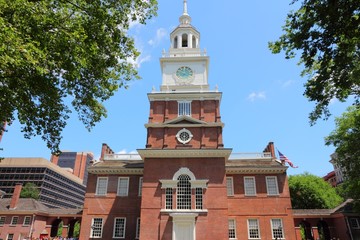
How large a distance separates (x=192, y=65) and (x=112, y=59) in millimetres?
17012

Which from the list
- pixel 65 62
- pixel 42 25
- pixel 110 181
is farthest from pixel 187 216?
pixel 42 25

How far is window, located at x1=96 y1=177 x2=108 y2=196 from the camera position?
93.8 ft

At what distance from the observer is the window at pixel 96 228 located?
26.8 meters

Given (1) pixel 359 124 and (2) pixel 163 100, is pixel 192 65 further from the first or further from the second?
(1) pixel 359 124

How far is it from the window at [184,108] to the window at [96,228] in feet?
44.5

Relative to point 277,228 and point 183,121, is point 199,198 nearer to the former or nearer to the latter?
point 183,121

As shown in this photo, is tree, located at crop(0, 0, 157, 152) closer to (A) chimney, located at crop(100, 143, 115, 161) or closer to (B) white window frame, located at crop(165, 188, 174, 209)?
(B) white window frame, located at crop(165, 188, 174, 209)

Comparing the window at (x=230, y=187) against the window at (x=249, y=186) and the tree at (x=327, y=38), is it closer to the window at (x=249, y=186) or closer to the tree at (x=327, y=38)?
the window at (x=249, y=186)

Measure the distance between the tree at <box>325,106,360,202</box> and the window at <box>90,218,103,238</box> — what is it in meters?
24.2

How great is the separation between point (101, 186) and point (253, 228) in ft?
53.0

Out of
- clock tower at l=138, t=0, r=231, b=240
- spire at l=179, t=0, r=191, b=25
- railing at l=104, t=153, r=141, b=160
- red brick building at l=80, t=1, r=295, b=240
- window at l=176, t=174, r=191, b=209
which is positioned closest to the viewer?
clock tower at l=138, t=0, r=231, b=240

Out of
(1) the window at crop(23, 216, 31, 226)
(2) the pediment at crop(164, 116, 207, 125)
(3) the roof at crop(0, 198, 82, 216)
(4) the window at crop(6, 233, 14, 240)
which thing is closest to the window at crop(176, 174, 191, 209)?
(2) the pediment at crop(164, 116, 207, 125)

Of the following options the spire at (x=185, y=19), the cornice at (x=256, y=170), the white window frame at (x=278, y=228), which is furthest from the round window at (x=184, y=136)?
the spire at (x=185, y=19)

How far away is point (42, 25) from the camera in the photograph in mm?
10305
